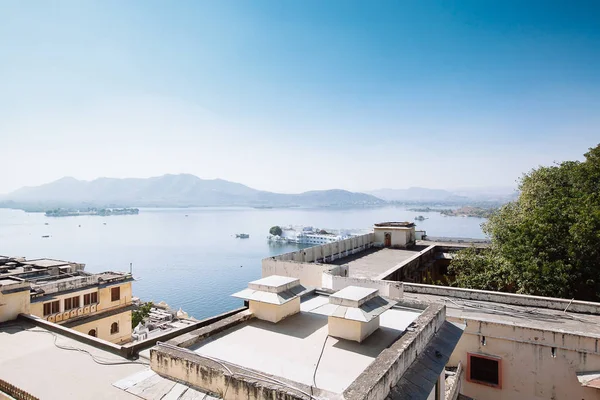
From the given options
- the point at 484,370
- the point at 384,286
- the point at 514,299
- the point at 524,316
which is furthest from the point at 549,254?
the point at 384,286

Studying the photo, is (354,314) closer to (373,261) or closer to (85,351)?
(85,351)

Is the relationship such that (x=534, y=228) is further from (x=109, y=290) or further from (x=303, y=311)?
(x=109, y=290)

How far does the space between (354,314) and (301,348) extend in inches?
50.0

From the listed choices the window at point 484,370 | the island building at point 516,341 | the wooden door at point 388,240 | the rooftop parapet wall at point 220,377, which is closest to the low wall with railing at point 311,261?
the island building at point 516,341

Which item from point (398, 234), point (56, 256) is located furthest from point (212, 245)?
point (398, 234)

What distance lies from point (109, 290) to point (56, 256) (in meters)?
92.9

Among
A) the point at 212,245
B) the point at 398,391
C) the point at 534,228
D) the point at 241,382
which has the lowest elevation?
the point at 212,245

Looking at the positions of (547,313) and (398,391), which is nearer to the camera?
(398,391)

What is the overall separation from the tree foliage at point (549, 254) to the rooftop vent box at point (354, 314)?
437 inches

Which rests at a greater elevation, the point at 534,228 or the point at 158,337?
the point at 534,228

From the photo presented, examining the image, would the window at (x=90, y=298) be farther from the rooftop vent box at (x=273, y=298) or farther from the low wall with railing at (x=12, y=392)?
the rooftop vent box at (x=273, y=298)

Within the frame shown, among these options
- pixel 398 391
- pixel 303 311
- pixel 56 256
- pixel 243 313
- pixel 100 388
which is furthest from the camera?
pixel 56 256

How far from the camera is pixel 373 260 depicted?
2278cm

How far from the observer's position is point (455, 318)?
476 inches
